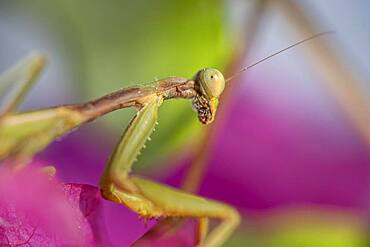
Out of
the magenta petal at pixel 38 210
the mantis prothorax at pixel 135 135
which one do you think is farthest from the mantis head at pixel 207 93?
the magenta petal at pixel 38 210

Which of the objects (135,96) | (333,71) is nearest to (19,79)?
(135,96)

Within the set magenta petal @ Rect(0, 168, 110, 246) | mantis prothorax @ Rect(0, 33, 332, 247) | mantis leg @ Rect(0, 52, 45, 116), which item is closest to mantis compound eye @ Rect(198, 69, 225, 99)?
mantis prothorax @ Rect(0, 33, 332, 247)

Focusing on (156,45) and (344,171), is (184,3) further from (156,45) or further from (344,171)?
(344,171)

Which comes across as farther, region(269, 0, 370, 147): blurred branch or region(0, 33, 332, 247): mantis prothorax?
region(269, 0, 370, 147): blurred branch

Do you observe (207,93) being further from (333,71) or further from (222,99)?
(333,71)

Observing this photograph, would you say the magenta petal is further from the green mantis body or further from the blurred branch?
the blurred branch

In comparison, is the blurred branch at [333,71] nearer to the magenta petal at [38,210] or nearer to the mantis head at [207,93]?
the mantis head at [207,93]
